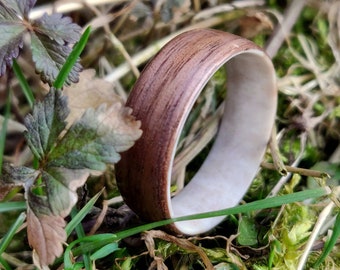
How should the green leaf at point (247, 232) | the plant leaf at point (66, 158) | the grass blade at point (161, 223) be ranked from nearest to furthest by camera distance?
the plant leaf at point (66, 158) → the grass blade at point (161, 223) → the green leaf at point (247, 232)

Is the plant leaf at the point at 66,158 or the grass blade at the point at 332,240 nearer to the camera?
the plant leaf at the point at 66,158

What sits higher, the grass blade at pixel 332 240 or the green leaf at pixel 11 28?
the green leaf at pixel 11 28

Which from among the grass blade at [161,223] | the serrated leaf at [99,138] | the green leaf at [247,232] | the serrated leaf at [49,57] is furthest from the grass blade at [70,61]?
the green leaf at [247,232]

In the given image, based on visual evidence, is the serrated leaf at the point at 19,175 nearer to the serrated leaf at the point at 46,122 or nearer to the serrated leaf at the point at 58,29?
the serrated leaf at the point at 46,122

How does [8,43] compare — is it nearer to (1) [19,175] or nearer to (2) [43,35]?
(2) [43,35]

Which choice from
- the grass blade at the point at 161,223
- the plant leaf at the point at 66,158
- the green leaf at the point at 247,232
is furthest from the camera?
the green leaf at the point at 247,232

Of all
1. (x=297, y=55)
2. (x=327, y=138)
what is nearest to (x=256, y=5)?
(x=297, y=55)

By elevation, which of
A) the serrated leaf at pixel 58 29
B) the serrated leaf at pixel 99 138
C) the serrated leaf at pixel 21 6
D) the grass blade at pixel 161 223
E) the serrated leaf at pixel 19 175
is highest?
the serrated leaf at pixel 21 6

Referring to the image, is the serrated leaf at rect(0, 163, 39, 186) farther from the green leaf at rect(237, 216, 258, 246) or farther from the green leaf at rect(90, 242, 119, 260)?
the green leaf at rect(237, 216, 258, 246)

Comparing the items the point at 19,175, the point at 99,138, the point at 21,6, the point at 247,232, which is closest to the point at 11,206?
the point at 19,175
